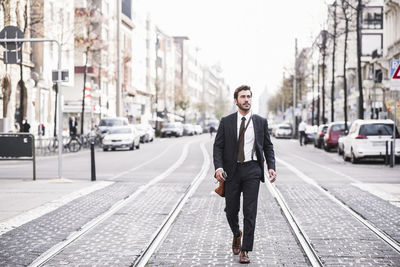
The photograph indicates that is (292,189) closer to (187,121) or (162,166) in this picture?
(162,166)

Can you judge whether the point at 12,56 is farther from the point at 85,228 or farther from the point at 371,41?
the point at 371,41

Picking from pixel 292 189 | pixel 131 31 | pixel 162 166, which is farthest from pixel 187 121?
pixel 292 189

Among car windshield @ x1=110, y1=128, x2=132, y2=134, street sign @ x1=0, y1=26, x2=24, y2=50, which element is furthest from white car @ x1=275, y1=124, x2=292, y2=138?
street sign @ x1=0, y1=26, x2=24, y2=50

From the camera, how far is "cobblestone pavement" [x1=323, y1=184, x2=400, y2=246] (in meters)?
10.1

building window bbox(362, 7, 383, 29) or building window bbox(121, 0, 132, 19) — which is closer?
building window bbox(362, 7, 383, 29)

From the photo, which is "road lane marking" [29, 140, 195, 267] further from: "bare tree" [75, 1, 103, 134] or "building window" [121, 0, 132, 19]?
"building window" [121, 0, 132, 19]

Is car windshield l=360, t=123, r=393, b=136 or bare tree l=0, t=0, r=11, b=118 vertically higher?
bare tree l=0, t=0, r=11, b=118

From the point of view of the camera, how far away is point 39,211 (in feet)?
38.3

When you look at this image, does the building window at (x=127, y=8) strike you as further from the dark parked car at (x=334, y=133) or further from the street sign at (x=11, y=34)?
the street sign at (x=11, y=34)

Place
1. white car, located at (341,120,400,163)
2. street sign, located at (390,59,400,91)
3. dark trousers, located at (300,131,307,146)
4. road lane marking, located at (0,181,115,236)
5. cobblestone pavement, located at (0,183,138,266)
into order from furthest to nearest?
1. dark trousers, located at (300,131,307,146)
2. white car, located at (341,120,400,163)
3. street sign, located at (390,59,400,91)
4. road lane marking, located at (0,181,115,236)
5. cobblestone pavement, located at (0,183,138,266)

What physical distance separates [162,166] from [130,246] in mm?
16930

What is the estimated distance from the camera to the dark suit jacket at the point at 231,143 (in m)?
7.27

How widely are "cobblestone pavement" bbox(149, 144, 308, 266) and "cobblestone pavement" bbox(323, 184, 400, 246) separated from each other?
1.31 meters

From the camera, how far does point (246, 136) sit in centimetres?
728
